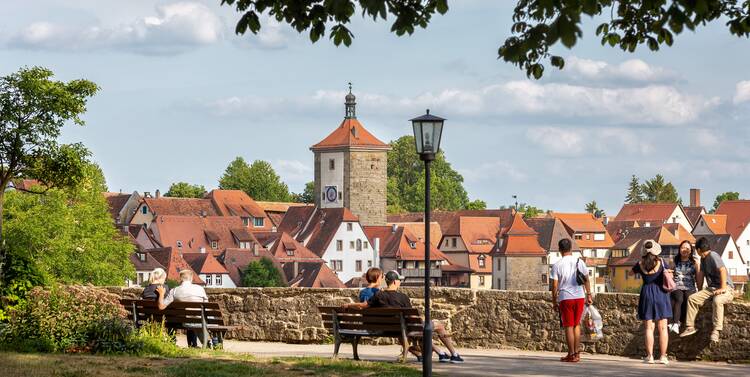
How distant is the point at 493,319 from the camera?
1786cm

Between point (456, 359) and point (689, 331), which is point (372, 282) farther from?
point (689, 331)

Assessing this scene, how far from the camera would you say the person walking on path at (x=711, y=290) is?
51.3 ft

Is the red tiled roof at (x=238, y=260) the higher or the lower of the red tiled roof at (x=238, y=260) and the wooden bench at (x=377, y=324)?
the higher

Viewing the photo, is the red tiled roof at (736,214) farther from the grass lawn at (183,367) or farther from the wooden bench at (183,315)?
the grass lawn at (183,367)

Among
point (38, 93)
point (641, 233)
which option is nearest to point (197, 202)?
point (641, 233)

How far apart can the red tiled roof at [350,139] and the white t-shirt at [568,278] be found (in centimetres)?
15116

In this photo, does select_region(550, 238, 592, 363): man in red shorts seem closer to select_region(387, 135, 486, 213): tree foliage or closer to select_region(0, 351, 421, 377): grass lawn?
select_region(0, 351, 421, 377): grass lawn

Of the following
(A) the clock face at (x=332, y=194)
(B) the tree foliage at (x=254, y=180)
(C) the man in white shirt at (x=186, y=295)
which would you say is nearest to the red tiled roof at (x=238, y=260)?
(A) the clock face at (x=332, y=194)

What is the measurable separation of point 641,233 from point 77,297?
480ft

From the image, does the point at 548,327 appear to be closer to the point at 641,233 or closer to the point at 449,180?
the point at 641,233

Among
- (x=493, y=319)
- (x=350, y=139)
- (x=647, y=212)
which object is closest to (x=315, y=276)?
(x=350, y=139)

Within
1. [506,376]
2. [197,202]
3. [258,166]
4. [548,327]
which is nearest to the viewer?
[506,376]

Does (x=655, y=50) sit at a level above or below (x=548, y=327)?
above

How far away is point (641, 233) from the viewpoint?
158 meters
